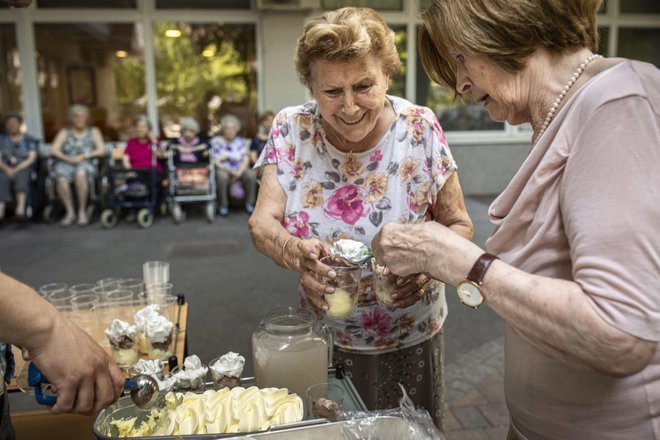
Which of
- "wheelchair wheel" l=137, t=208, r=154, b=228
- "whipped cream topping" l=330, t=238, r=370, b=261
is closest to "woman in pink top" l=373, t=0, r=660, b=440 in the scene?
"whipped cream topping" l=330, t=238, r=370, b=261

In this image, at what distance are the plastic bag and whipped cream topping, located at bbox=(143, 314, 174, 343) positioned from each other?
108 centimetres

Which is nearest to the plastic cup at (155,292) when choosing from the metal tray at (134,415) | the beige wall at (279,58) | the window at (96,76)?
the metal tray at (134,415)

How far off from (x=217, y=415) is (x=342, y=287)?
0.51 m

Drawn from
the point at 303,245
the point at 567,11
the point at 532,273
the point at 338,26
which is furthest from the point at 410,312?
the point at 567,11

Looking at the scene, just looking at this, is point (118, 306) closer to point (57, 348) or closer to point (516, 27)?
point (57, 348)

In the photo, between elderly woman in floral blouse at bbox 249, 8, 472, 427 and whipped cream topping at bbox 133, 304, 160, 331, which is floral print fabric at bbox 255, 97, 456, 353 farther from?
whipped cream topping at bbox 133, 304, 160, 331

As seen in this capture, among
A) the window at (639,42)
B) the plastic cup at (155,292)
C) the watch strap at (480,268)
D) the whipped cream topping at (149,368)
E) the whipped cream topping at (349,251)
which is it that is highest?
the window at (639,42)

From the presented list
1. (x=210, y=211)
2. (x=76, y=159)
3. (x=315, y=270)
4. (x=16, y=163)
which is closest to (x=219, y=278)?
Result: (x=210, y=211)

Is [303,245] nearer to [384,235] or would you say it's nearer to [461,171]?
[384,235]

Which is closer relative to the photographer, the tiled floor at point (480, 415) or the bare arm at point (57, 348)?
the bare arm at point (57, 348)

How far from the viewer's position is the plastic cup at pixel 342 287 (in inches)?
63.5

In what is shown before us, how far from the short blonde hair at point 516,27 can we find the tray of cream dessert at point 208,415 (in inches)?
35.0

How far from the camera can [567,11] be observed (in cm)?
120

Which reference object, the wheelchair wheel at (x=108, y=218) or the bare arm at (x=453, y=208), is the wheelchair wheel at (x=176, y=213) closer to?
the wheelchair wheel at (x=108, y=218)
